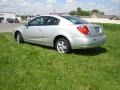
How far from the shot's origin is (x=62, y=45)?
9.05 m

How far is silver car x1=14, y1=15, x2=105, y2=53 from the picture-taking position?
338 inches

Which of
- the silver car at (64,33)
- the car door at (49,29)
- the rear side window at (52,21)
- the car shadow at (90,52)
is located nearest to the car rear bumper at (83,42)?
the silver car at (64,33)

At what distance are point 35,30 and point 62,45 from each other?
1.55m

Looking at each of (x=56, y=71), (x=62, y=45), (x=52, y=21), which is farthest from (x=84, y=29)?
(x=56, y=71)

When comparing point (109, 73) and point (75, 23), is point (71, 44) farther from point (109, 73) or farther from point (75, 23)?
point (109, 73)

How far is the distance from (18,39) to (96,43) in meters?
3.78

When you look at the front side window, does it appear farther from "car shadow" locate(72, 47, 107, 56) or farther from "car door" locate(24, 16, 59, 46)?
"car shadow" locate(72, 47, 107, 56)

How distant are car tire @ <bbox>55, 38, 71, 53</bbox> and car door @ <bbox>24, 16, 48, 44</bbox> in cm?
90

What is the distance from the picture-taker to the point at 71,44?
8.74m

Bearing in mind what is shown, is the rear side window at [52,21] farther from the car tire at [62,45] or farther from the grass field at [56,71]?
the grass field at [56,71]

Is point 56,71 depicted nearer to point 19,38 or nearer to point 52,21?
point 52,21

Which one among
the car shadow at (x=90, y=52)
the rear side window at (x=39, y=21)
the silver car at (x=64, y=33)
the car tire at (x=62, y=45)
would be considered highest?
the rear side window at (x=39, y=21)

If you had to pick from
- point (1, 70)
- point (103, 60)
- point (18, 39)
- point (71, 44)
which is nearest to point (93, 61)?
point (103, 60)

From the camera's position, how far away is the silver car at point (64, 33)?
8594 mm
